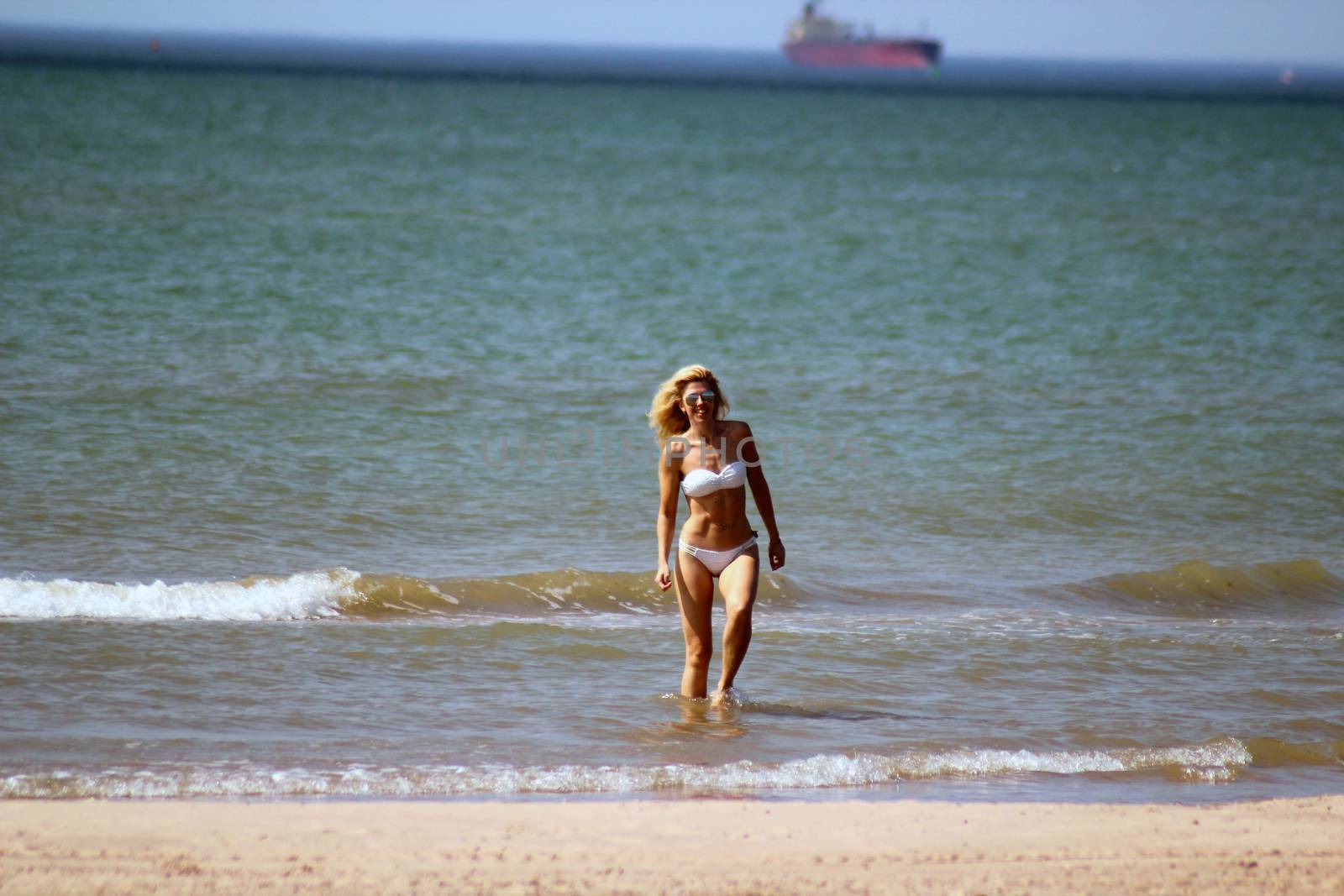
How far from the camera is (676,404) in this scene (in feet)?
21.2

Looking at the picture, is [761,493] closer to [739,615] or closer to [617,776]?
[739,615]

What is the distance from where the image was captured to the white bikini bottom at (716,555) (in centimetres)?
639

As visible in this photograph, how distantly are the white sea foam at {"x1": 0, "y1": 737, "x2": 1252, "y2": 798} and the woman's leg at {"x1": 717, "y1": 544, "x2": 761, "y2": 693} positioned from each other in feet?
2.35

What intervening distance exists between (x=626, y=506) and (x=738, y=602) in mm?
4626

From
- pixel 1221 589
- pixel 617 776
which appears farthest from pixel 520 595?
pixel 1221 589

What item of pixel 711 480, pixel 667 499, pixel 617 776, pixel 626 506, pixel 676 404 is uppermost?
pixel 676 404

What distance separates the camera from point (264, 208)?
93.2ft

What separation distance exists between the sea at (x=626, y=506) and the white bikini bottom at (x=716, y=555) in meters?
0.71

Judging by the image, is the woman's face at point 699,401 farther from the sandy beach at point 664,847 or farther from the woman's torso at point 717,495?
the sandy beach at point 664,847

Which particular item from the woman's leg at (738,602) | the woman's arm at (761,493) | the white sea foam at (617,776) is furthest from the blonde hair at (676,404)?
the white sea foam at (617,776)

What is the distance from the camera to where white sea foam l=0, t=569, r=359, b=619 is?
311 inches

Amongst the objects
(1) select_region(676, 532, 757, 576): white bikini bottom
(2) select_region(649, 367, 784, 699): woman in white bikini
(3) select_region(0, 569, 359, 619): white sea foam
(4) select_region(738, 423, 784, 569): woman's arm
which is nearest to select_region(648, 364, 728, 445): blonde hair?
Answer: (2) select_region(649, 367, 784, 699): woman in white bikini

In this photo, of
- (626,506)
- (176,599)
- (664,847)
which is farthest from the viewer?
(626,506)

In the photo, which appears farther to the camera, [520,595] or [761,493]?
[520,595]
